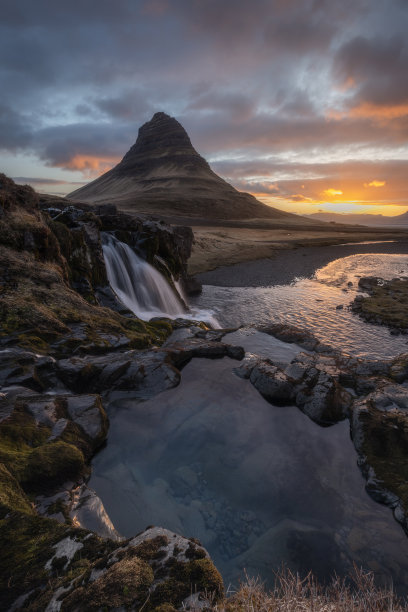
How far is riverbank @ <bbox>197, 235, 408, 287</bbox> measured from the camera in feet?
132

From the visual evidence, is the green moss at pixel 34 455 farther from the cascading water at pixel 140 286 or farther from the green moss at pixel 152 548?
the cascading water at pixel 140 286

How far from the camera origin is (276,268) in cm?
→ 4934

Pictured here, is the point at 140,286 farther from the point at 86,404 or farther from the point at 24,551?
the point at 24,551

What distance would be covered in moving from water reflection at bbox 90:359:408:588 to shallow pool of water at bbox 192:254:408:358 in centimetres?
1138

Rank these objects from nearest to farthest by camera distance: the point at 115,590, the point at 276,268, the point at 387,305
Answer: the point at 115,590
the point at 387,305
the point at 276,268

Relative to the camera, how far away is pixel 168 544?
3748 mm

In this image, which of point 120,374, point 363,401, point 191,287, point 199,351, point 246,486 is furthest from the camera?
point 191,287

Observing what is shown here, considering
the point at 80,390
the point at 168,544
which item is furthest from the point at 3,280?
the point at 168,544

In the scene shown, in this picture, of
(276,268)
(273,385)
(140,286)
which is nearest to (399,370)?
(273,385)

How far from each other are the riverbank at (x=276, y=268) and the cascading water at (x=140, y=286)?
13473 mm

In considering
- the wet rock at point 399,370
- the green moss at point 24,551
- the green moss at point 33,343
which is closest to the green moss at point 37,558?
the green moss at point 24,551

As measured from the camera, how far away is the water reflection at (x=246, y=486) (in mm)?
5754

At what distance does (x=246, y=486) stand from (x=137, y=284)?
62.8ft

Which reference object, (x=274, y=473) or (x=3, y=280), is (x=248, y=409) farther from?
(x=3, y=280)
